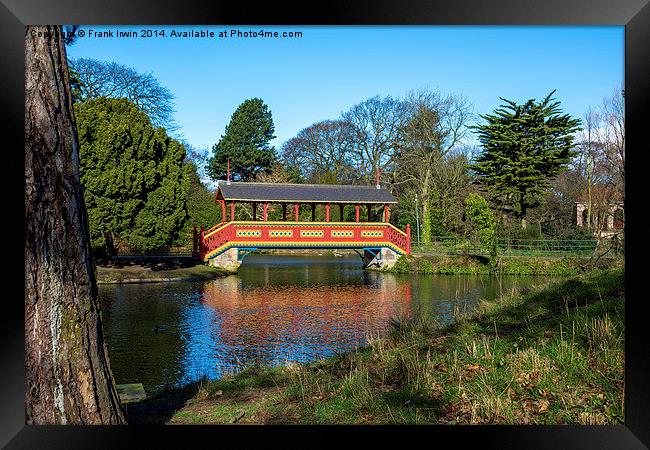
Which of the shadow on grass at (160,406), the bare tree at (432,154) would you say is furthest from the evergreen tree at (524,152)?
the shadow on grass at (160,406)

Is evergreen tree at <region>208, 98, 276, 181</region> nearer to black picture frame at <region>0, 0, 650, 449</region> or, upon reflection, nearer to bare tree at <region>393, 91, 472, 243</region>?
bare tree at <region>393, 91, 472, 243</region>

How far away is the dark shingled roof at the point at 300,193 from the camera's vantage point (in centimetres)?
2278

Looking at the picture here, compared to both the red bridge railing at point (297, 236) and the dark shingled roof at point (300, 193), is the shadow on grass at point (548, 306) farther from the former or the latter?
the dark shingled roof at point (300, 193)

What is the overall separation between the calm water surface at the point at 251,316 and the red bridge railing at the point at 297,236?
1.63 m

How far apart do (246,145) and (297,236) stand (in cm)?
1160

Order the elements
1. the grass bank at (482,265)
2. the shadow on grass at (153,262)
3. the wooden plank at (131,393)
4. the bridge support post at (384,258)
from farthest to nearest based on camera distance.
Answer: the bridge support post at (384,258) → the grass bank at (482,265) → the shadow on grass at (153,262) → the wooden plank at (131,393)

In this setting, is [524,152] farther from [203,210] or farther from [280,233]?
[203,210]

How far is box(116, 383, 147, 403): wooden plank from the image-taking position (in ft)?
17.6

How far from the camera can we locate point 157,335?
10102 millimetres

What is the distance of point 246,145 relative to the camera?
32.8 m

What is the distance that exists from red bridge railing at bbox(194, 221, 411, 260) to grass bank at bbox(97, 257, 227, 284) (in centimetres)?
113

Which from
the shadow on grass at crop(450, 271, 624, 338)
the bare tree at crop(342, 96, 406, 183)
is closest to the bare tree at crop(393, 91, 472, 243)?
the bare tree at crop(342, 96, 406, 183)
